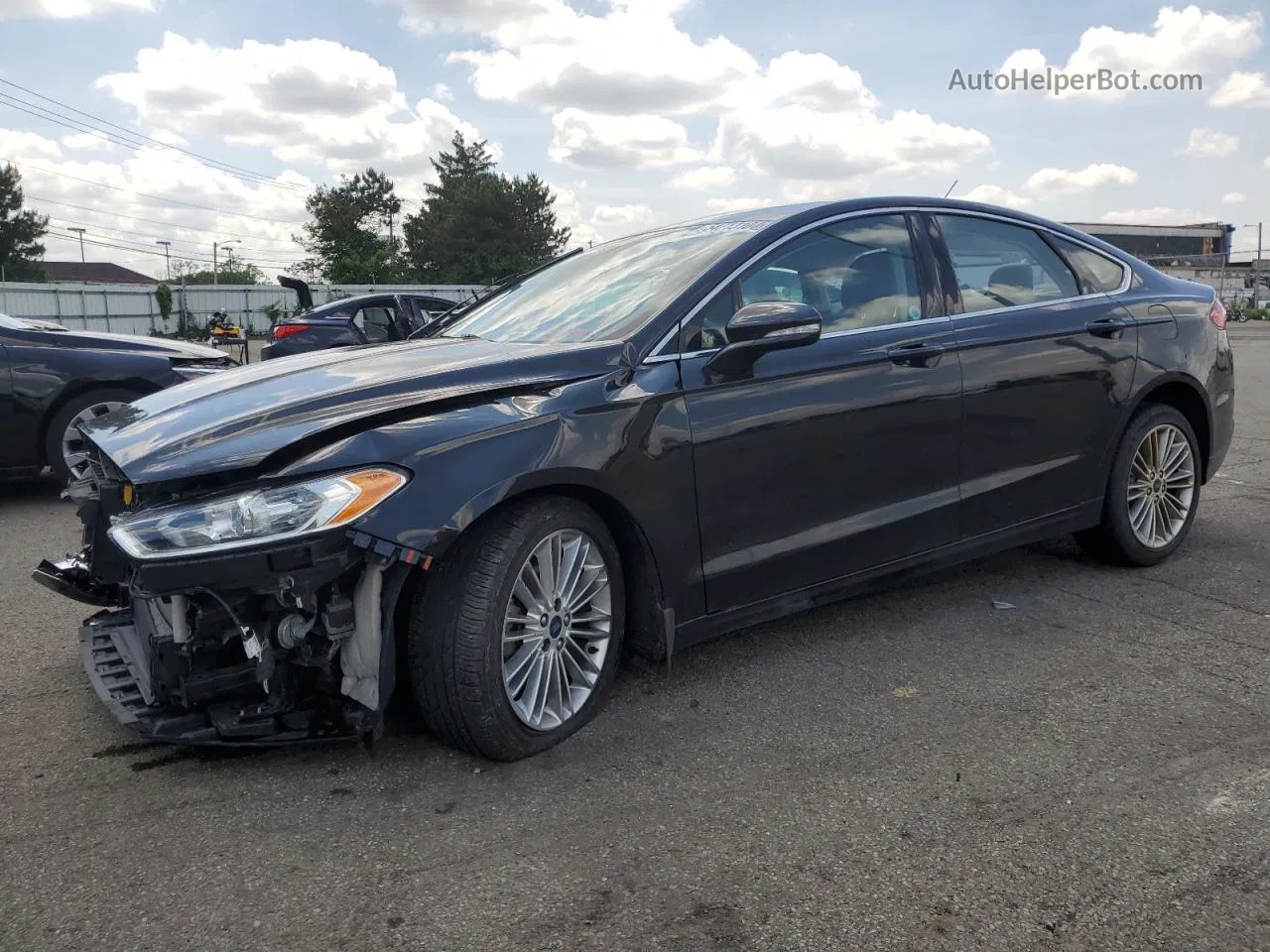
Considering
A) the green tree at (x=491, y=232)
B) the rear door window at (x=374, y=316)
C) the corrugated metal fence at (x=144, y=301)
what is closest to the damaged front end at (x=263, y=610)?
the rear door window at (x=374, y=316)

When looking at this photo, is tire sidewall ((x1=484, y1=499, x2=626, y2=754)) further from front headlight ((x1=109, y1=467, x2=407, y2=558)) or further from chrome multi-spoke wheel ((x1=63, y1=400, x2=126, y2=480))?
chrome multi-spoke wheel ((x1=63, y1=400, x2=126, y2=480))

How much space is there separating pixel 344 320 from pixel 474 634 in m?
11.7

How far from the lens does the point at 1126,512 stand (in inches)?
189

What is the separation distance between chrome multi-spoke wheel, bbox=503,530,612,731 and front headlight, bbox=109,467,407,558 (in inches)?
21.6

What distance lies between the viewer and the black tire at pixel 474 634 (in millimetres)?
2887

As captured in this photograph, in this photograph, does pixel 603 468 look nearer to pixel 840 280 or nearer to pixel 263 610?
pixel 263 610

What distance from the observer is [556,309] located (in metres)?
3.98

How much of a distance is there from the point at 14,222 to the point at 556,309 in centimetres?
7308

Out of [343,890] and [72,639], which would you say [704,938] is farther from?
[72,639]

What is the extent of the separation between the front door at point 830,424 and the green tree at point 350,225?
68.9 m

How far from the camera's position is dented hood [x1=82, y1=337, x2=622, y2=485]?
9.32 feet

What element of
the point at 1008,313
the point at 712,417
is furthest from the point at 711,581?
the point at 1008,313

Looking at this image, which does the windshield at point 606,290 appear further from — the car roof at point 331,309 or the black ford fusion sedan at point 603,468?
the car roof at point 331,309

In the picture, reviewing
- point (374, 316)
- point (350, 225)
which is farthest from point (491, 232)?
point (374, 316)
